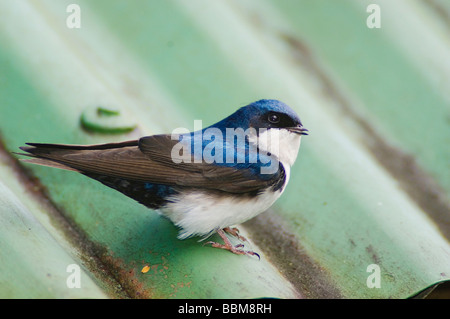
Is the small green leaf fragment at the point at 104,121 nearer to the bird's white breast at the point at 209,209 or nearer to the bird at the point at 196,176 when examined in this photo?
the bird at the point at 196,176

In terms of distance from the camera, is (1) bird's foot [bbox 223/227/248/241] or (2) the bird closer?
(2) the bird

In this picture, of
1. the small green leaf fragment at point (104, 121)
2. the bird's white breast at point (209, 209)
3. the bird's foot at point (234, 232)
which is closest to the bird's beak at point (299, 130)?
the bird's white breast at point (209, 209)

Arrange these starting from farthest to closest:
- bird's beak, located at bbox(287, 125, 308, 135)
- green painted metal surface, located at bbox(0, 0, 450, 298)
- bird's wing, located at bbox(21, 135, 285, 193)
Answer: bird's beak, located at bbox(287, 125, 308, 135) → bird's wing, located at bbox(21, 135, 285, 193) → green painted metal surface, located at bbox(0, 0, 450, 298)

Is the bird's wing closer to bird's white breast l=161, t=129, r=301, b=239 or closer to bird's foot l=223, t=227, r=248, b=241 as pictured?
bird's white breast l=161, t=129, r=301, b=239

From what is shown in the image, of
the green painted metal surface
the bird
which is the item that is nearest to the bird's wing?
the bird

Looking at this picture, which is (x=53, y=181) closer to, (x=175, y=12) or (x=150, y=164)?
(x=150, y=164)

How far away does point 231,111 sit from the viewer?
120 inches

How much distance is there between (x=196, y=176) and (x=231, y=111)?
575 millimetres

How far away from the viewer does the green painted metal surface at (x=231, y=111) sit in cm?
226

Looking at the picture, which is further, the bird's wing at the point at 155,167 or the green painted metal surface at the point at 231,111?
the bird's wing at the point at 155,167

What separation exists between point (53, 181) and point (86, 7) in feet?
3.71

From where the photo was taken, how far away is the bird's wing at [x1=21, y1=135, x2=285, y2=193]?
242 cm

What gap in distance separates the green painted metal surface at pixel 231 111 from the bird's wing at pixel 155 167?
0.21 metres

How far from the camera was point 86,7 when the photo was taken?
327 centimetres
